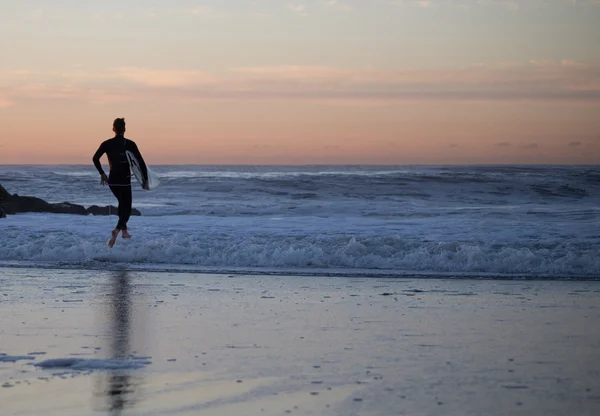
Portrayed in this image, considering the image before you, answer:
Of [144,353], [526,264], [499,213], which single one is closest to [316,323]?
[144,353]

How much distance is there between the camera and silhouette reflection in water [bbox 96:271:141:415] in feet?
16.0

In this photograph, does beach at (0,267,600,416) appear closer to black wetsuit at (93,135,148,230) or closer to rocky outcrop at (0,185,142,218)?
black wetsuit at (93,135,148,230)

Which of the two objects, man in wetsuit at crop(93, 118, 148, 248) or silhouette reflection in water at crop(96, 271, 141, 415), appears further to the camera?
man in wetsuit at crop(93, 118, 148, 248)

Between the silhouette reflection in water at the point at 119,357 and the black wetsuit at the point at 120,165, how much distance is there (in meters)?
3.30

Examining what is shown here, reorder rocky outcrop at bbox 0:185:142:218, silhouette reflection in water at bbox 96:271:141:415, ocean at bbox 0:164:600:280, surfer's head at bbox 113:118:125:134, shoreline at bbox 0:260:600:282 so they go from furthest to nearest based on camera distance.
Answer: rocky outcrop at bbox 0:185:142:218 → ocean at bbox 0:164:600:280 → surfer's head at bbox 113:118:125:134 → shoreline at bbox 0:260:600:282 → silhouette reflection in water at bbox 96:271:141:415

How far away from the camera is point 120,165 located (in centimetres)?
1266

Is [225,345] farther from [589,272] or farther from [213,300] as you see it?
[589,272]

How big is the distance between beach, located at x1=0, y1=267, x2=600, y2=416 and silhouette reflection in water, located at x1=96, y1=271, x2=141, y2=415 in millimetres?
13

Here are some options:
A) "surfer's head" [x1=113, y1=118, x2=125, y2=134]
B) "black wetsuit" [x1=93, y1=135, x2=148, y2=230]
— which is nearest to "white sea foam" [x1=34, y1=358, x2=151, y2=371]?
"black wetsuit" [x1=93, y1=135, x2=148, y2=230]

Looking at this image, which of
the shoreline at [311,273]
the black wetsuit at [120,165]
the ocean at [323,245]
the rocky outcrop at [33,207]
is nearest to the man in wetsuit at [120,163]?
the black wetsuit at [120,165]

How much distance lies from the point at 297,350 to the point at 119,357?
126 cm

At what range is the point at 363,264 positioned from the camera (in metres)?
13.4

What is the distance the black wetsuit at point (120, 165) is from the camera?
12.5 m

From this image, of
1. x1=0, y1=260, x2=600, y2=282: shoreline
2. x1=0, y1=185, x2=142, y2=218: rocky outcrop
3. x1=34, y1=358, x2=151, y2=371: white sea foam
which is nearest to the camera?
x1=34, y1=358, x2=151, y2=371: white sea foam
